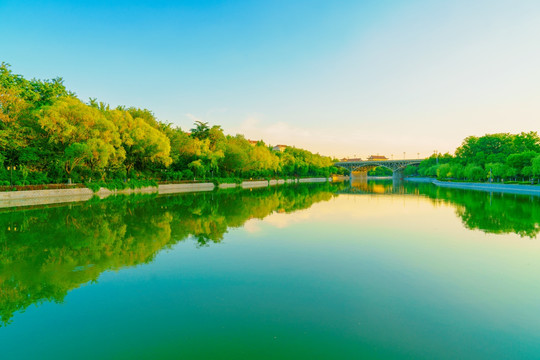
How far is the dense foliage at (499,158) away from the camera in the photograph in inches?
1695

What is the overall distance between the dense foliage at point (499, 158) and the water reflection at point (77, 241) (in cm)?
4249

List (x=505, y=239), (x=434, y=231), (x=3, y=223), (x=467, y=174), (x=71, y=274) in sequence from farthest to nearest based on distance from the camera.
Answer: (x=467, y=174), (x=3, y=223), (x=434, y=231), (x=505, y=239), (x=71, y=274)

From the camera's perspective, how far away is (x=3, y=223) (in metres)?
15.1

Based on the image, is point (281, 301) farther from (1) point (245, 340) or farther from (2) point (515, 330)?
(2) point (515, 330)

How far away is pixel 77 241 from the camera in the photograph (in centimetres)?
1146

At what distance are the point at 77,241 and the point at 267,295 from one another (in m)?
8.55

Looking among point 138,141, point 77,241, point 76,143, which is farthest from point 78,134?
point 77,241

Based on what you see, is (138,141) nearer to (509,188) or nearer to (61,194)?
(61,194)

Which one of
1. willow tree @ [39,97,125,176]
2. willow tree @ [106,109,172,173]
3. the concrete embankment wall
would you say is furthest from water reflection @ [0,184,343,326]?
the concrete embankment wall

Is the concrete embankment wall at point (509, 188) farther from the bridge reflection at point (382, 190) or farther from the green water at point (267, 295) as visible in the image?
the green water at point (267, 295)

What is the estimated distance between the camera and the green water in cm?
474

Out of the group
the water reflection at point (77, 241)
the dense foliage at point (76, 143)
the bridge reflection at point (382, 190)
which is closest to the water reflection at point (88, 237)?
the water reflection at point (77, 241)

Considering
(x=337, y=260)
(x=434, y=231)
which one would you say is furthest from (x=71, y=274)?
(x=434, y=231)

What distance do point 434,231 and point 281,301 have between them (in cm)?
1054
